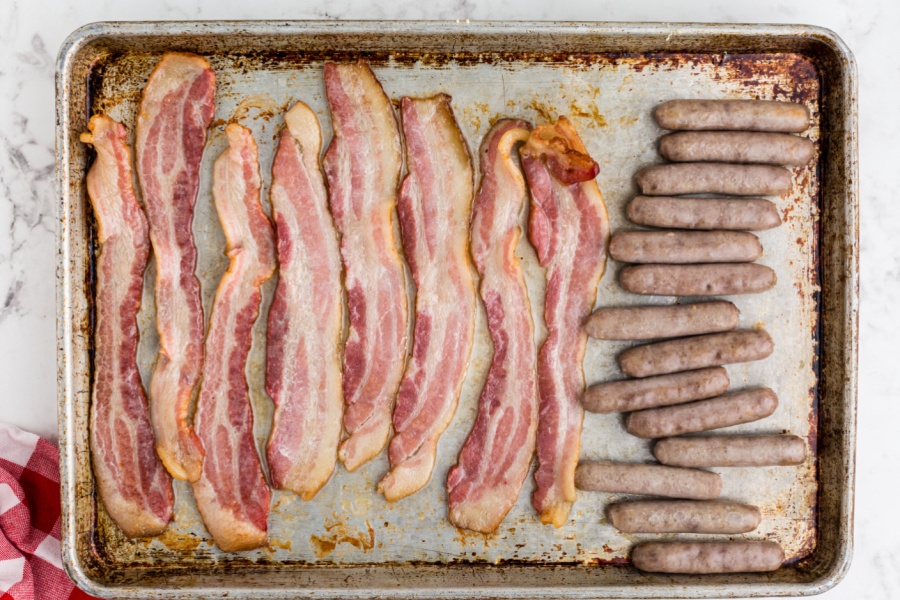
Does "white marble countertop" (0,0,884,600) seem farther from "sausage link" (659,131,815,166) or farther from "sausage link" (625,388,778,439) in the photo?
"sausage link" (625,388,778,439)

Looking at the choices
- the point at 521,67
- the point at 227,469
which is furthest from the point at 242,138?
the point at 227,469

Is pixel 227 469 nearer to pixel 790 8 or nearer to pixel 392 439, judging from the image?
pixel 392 439

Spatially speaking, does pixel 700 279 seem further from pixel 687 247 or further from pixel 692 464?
pixel 692 464

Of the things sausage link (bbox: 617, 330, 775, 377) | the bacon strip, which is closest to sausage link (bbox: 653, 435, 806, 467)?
sausage link (bbox: 617, 330, 775, 377)

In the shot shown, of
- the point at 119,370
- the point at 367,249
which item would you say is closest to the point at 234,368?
the point at 119,370

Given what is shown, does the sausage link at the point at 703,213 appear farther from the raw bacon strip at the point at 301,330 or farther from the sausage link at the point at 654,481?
the raw bacon strip at the point at 301,330

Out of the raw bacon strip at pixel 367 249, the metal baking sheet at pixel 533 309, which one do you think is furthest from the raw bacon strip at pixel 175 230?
the raw bacon strip at pixel 367 249
